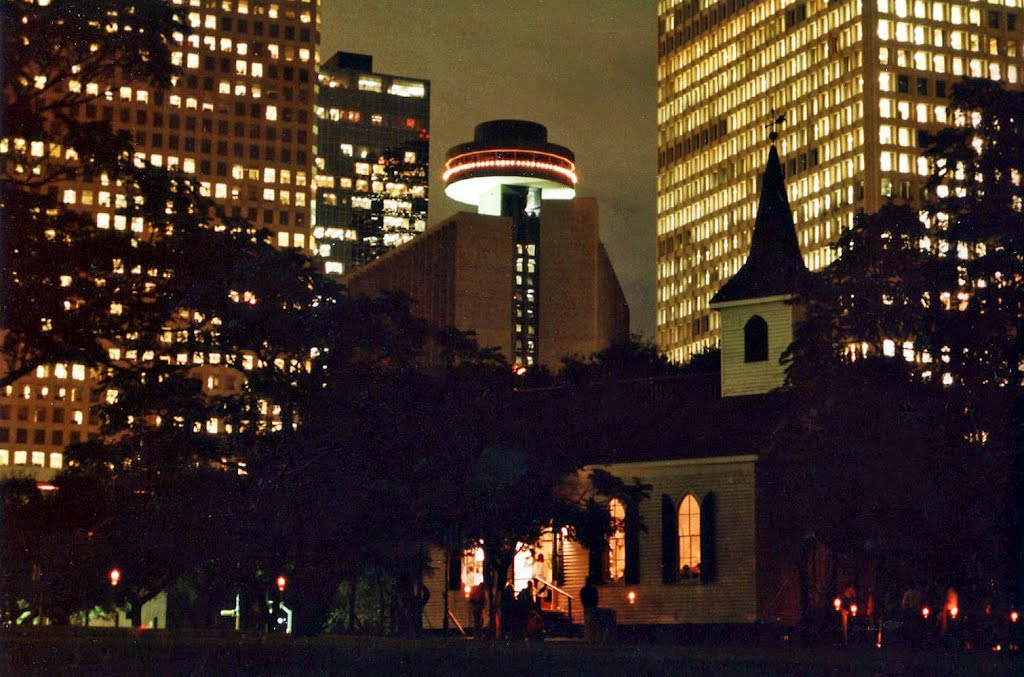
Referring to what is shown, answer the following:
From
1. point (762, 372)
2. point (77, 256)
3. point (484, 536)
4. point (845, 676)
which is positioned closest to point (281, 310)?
point (484, 536)

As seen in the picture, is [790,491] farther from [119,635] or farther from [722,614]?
[119,635]

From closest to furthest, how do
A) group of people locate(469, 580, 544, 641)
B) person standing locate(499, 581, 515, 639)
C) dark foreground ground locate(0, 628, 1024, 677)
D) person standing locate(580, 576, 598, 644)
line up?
dark foreground ground locate(0, 628, 1024, 677) < person standing locate(580, 576, 598, 644) < group of people locate(469, 580, 544, 641) < person standing locate(499, 581, 515, 639)

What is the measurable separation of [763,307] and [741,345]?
76.4 inches

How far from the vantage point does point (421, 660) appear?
29625 millimetres

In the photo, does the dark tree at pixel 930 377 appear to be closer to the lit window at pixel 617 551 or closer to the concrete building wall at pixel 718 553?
the concrete building wall at pixel 718 553

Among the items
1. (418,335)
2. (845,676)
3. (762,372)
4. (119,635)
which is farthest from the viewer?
(762,372)

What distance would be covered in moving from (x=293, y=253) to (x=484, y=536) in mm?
12945

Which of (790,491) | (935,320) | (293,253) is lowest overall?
(790,491)

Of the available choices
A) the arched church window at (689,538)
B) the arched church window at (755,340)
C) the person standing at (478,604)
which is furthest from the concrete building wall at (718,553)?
the arched church window at (755,340)

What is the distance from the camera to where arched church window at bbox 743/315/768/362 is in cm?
7025

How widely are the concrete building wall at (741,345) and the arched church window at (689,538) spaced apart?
5.78 m

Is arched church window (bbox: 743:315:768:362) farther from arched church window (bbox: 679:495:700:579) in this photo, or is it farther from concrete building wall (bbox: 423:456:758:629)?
arched church window (bbox: 679:495:700:579)

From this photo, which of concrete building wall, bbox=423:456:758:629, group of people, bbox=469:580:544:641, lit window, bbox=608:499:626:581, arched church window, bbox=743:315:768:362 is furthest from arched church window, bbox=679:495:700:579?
group of people, bbox=469:580:544:641

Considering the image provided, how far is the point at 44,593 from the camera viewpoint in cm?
7138
